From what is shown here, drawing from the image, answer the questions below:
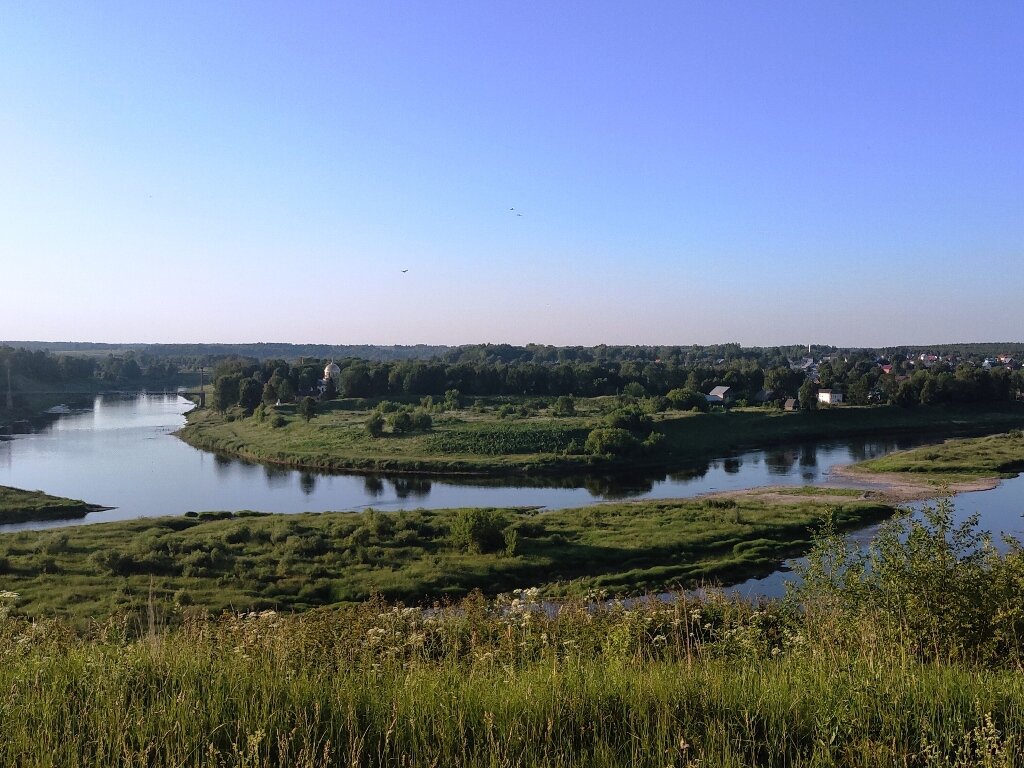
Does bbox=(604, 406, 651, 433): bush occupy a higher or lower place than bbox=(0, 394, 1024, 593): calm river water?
higher

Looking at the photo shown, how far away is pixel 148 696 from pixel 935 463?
50.3 meters

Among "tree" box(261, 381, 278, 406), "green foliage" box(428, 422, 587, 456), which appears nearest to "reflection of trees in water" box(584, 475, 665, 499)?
"green foliage" box(428, 422, 587, 456)

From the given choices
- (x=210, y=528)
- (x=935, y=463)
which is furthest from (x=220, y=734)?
(x=935, y=463)

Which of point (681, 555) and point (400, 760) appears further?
point (681, 555)

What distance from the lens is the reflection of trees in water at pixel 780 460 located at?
46.8m

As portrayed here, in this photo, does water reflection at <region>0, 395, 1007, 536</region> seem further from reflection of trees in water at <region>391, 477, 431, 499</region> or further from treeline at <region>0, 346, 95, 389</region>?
treeline at <region>0, 346, 95, 389</region>

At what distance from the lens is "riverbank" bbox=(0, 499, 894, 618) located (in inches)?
774

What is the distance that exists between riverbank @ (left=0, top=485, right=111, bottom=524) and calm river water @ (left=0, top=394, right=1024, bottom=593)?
3.16ft

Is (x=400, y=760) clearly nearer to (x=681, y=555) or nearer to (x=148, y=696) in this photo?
(x=148, y=696)

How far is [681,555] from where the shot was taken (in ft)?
81.8

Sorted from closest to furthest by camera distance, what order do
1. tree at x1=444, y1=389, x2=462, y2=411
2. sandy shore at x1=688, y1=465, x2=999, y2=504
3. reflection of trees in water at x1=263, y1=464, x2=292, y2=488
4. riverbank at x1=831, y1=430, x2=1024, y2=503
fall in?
sandy shore at x1=688, y1=465, x2=999, y2=504, riverbank at x1=831, y1=430, x2=1024, y2=503, reflection of trees in water at x1=263, y1=464, x2=292, y2=488, tree at x1=444, y1=389, x2=462, y2=411

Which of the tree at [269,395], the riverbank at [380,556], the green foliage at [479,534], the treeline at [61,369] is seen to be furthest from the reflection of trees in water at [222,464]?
the treeline at [61,369]

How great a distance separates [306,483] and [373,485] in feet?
14.7

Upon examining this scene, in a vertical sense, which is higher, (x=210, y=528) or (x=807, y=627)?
(x=807, y=627)
